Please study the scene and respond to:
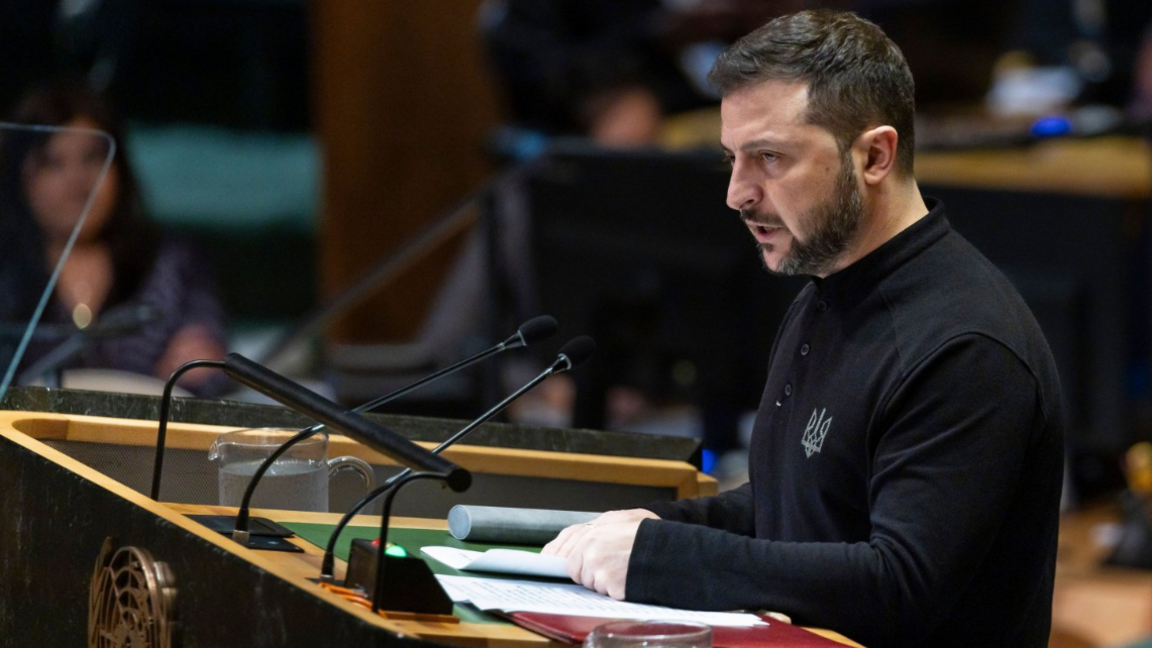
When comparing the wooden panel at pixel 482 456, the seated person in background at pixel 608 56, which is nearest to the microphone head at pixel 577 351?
the wooden panel at pixel 482 456

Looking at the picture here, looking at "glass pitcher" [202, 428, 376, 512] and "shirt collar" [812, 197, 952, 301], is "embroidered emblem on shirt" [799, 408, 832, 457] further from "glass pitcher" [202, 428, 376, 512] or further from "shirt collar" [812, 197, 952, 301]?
"glass pitcher" [202, 428, 376, 512]

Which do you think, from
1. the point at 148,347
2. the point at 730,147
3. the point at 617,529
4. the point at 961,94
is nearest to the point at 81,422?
the point at 617,529

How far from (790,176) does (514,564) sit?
501mm

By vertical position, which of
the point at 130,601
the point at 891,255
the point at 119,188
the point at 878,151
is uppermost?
the point at 119,188

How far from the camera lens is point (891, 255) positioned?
5.82 ft

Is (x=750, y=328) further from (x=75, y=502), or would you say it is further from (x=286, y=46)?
(x=286, y=46)

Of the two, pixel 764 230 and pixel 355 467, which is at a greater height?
pixel 764 230

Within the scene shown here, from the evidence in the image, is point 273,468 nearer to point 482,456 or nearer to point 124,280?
point 482,456

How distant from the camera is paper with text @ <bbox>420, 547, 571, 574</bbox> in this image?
1.62 meters

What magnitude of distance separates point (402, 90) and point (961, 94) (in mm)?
2195

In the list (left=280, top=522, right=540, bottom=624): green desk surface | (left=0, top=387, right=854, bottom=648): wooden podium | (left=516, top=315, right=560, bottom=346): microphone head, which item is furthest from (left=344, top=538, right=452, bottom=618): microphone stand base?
(left=516, top=315, right=560, bottom=346): microphone head

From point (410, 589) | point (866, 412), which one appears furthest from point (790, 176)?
point (410, 589)

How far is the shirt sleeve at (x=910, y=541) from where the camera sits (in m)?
1.58

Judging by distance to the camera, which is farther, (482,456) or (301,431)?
(482,456)
